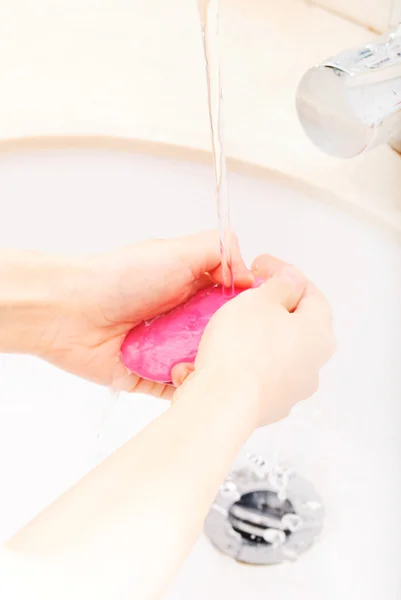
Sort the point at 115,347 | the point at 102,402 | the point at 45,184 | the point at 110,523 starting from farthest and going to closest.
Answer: the point at 102,402
the point at 45,184
the point at 115,347
the point at 110,523

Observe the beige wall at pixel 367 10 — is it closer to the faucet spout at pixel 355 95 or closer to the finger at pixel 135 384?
the faucet spout at pixel 355 95

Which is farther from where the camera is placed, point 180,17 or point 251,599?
point 180,17

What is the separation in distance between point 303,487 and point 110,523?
52 centimetres

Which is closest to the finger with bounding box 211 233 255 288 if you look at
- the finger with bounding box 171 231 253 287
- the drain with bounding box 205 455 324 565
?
the finger with bounding box 171 231 253 287

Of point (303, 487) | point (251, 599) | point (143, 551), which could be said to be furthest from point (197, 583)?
point (143, 551)

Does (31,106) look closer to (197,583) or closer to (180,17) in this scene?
(180,17)

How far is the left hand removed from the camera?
0.63 metres

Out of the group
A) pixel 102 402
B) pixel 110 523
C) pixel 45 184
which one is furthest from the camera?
pixel 102 402

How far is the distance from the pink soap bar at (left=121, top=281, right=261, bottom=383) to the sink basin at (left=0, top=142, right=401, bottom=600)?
0.45ft

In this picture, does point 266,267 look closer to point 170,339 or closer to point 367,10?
point 170,339

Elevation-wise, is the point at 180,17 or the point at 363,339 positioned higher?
the point at 180,17

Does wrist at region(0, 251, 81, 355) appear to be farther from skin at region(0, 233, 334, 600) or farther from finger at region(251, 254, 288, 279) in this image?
finger at region(251, 254, 288, 279)

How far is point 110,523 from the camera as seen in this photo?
34 centimetres

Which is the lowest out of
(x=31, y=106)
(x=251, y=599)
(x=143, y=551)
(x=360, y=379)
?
(x=251, y=599)
